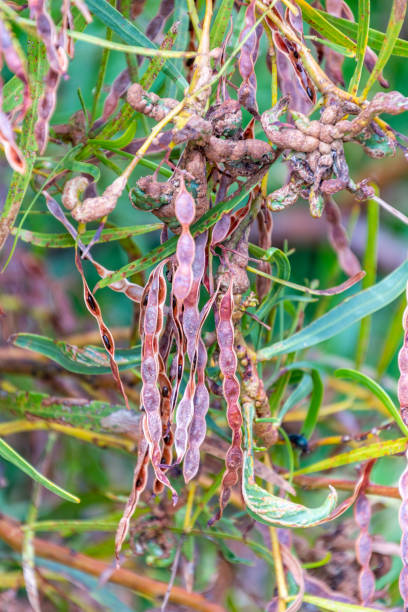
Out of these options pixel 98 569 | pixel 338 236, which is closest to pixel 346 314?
pixel 338 236

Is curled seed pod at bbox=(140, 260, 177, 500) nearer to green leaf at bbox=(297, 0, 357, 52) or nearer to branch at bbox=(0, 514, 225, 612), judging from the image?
green leaf at bbox=(297, 0, 357, 52)

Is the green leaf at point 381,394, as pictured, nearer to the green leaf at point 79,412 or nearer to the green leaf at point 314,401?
the green leaf at point 314,401

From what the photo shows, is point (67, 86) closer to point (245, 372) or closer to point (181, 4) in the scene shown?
point (181, 4)

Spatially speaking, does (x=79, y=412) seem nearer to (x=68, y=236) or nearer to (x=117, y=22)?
(x=68, y=236)

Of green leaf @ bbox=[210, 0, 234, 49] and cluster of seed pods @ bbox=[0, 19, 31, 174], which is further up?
green leaf @ bbox=[210, 0, 234, 49]

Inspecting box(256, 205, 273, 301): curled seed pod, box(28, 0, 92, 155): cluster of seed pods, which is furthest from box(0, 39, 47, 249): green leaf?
box(256, 205, 273, 301): curled seed pod

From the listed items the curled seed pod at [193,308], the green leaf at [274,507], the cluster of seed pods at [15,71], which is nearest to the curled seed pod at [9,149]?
the cluster of seed pods at [15,71]
